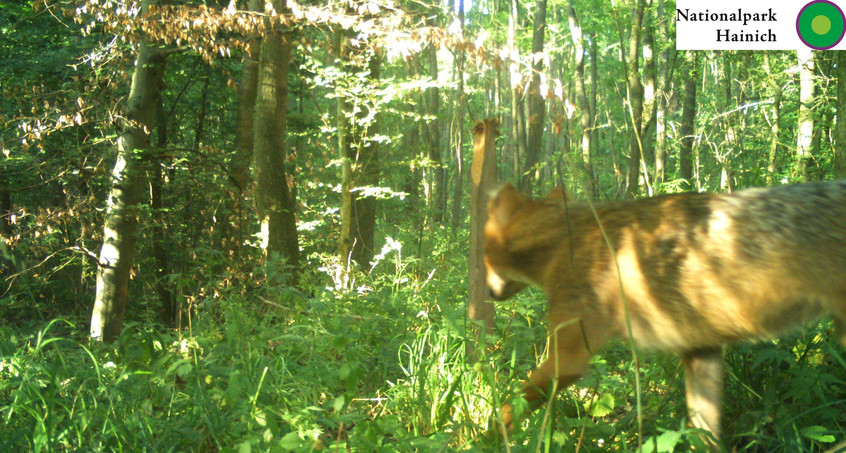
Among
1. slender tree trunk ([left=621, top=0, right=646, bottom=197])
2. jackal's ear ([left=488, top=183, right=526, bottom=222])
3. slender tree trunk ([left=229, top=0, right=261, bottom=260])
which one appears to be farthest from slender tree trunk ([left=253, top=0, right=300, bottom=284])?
jackal's ear ([left=488, top=183, right=526, bottom=222])

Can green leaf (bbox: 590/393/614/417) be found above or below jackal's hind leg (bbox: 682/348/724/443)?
below

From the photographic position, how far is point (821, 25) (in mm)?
5871

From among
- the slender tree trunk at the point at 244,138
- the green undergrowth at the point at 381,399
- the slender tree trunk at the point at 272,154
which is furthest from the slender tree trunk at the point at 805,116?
the slender tree trunk at the point at 244,138

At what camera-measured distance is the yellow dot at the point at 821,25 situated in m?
5.75

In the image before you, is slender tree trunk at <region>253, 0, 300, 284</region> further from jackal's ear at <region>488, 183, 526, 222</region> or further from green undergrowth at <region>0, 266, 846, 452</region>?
jackal's ear at <region>488, 183, 526, 222</region>

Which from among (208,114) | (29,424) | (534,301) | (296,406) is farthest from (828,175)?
(208,114)

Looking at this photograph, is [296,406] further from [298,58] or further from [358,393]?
[298,58]

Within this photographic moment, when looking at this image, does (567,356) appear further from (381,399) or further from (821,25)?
(821,25)

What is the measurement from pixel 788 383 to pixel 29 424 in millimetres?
4290

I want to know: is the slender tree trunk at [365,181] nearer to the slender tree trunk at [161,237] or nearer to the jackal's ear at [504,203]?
the slender tree trunk at [161,237]

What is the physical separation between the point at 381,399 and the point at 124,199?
27.1 ft

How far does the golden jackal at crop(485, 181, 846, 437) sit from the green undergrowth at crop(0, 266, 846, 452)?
0.28 m

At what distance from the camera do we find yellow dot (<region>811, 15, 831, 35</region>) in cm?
575

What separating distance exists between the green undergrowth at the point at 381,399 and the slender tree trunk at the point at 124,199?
19.8 feet
